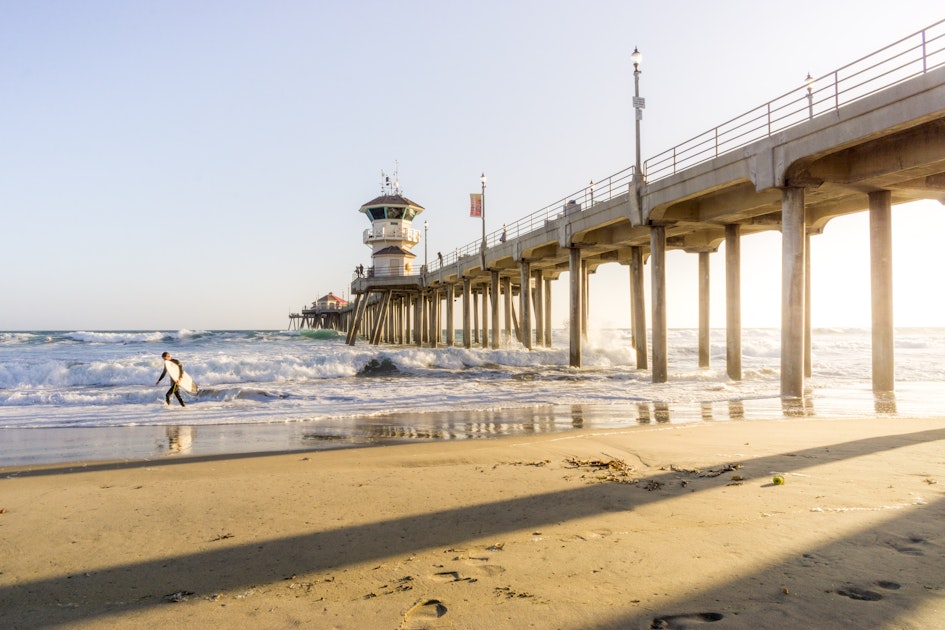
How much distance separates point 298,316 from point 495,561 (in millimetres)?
104558

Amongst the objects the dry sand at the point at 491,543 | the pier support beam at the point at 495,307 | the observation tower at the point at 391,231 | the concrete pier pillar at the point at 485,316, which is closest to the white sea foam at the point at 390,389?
the pier support beam at the point at 495,307

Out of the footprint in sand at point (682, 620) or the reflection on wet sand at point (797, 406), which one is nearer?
the footprint in sand at point (682, 620)

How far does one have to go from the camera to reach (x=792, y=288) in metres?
13.6

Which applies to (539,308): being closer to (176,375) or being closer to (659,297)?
(659,297)

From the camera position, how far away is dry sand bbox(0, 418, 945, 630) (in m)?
2.67

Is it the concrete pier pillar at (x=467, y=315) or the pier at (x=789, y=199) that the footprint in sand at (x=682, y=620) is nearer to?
→ the pier at (x=789, y=199)

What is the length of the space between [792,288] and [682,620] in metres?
12.8

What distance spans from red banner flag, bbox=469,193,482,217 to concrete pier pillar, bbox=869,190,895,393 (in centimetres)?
2356

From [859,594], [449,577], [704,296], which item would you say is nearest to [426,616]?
[449,577]

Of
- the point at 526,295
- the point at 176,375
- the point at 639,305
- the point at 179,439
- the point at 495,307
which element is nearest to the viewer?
the point at 179,439

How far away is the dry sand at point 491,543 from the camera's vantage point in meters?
2.67

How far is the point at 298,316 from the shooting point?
104m

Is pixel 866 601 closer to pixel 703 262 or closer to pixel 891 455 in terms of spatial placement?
pixel 891 455

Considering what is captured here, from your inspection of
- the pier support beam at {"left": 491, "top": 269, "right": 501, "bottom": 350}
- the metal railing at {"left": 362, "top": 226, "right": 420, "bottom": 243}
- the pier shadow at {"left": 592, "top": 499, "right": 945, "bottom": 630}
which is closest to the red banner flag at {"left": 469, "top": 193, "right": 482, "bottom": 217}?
the pier support beam at {"left": 491, "top": 269, "right": 501, "bottom": 350}
